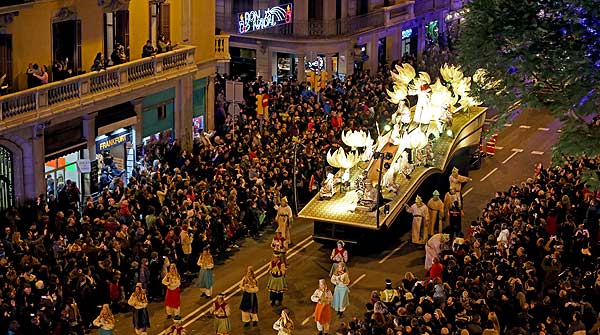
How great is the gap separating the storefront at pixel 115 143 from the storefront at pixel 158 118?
849 millimetres

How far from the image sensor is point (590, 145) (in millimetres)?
25812

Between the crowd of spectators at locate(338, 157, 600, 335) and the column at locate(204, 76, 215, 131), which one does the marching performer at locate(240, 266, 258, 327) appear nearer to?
the crowd of spectators at locate(338, 157, 600, 335)

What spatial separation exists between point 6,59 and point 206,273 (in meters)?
8.76

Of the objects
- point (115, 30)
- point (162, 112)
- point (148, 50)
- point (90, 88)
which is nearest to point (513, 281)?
point (90, 88)

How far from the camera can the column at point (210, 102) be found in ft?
153

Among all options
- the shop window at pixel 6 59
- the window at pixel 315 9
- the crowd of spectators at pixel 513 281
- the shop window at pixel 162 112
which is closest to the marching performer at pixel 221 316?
the crowd of spectators at pixel 513 281

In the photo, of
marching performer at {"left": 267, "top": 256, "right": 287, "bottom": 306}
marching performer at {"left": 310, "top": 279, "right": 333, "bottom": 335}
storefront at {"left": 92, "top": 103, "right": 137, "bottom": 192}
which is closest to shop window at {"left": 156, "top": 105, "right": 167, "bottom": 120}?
storefront at {"left": 92, "top": 103, "right": 137, "bottom": 192}

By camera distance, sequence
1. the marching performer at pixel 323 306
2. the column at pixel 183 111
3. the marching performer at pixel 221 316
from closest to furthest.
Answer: the marching performer at pixel 221 316 < the marching performer at pixel 323 306 < the column at pixel 183 111

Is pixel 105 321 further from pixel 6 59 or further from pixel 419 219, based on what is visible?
pixel 419 219

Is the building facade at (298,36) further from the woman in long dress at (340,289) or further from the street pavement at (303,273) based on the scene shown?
the woman in long dress at (340,289)

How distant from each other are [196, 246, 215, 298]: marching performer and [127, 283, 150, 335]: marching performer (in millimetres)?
2641

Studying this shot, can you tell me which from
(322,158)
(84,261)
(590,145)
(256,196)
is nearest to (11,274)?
(84,261)

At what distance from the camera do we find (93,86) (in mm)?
38375

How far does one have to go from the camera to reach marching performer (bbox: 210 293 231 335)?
29.3 metres
